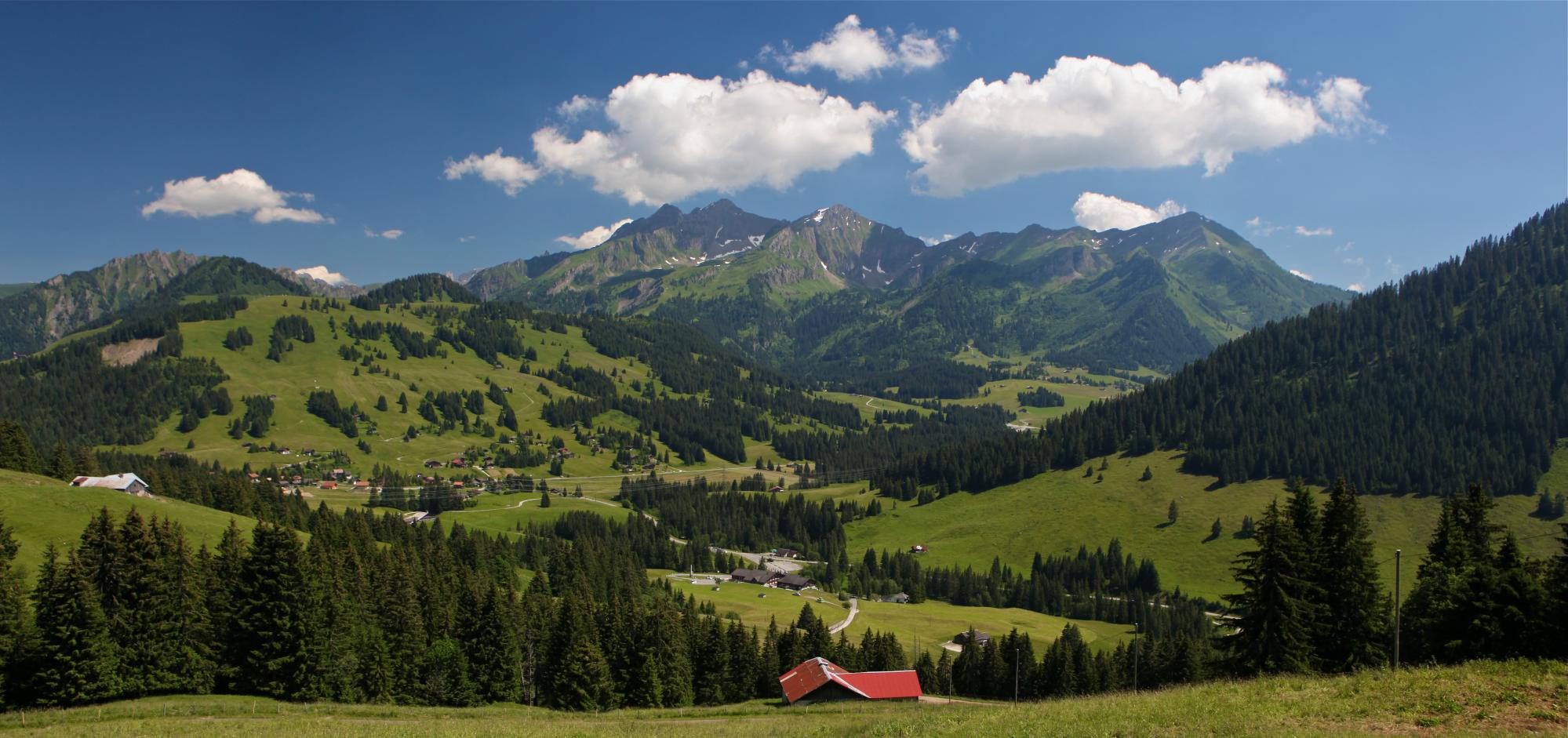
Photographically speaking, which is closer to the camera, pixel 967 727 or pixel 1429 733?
pixel 1429 733

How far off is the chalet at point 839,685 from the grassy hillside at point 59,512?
5948 centimetres

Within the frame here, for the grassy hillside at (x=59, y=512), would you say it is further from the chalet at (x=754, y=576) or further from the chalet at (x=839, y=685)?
the chalet at (x=754, y=576)

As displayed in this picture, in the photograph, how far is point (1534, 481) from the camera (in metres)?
166

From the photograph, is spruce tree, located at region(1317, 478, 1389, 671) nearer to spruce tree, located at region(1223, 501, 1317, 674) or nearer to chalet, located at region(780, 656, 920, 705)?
spruce tree, located at region(1223, 501, 1317, 674)

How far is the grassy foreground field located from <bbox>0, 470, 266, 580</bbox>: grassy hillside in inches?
1443

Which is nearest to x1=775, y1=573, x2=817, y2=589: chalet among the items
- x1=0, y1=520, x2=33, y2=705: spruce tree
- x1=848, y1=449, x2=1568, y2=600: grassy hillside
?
x1=848, y1=449, x2=1568, y2=600: grassy hillside

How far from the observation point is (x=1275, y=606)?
47.5m

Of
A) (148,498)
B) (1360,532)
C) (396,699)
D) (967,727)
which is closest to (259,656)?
(396,699)

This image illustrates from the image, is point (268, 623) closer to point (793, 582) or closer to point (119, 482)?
point (119, 482)

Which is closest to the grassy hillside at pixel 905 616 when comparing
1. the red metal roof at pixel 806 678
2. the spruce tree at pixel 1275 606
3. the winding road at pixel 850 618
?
the winding road at pixel 850 618

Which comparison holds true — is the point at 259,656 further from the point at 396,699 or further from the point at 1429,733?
the point at 1429,733

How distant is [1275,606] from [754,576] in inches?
5290

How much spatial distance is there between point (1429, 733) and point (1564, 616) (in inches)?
945

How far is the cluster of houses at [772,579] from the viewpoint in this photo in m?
168
